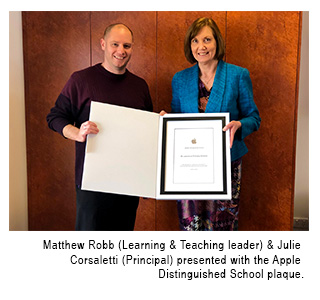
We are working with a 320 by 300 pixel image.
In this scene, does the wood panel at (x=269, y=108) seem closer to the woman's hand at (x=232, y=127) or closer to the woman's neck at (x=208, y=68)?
the woman's neck at (x=208, y=68)

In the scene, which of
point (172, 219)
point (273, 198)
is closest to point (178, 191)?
point (172, 219)

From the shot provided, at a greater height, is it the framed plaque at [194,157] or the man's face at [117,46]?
the man's face at [117,46]

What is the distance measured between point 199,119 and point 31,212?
178cm

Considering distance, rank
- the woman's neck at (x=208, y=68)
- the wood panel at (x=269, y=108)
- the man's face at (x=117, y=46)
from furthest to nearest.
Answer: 1. the wood panel at (x=269, y=108)
2. the woman's neck at (x=208, y=68)
3. the man's face at (x=117, y=46)

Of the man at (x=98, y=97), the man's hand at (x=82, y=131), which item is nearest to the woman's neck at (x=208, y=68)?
the man at (x=98, y=97)

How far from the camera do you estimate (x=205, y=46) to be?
5.62ft

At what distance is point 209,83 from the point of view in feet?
5.86

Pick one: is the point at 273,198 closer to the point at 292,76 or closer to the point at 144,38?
the point at 292,76

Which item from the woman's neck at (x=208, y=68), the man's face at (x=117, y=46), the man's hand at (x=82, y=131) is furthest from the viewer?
the woman's neck at (x=208, y=68)

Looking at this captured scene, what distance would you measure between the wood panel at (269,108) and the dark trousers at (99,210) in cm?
112

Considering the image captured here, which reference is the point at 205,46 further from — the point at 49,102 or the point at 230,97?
the point at 49,102

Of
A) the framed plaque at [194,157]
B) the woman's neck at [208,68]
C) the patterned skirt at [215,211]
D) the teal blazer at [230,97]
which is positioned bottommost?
the patterned skirt at [215,211]

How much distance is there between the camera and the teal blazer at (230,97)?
5.61ft

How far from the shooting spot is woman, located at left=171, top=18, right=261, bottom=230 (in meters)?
1.71
